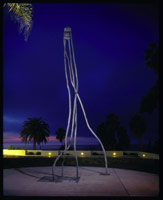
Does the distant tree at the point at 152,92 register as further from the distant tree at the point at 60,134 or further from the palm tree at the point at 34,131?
the distant tree at the point at 60,134

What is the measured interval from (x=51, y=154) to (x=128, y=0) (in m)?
23.1

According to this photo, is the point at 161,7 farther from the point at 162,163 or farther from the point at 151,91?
the point at 151,91

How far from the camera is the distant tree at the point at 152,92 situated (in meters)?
17.5

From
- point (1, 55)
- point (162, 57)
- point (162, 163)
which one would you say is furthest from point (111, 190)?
point (1, 55)

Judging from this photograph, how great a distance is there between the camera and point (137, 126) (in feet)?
144

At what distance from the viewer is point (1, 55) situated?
4.52 m

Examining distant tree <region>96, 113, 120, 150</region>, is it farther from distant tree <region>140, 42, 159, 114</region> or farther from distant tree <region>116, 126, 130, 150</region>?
distant tree <region>140, 42, 159, 114</region>

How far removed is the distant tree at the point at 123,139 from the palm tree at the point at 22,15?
4225 centimetres

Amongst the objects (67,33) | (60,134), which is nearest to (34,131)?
(60,134)

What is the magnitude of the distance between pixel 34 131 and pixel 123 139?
2016 centimetres

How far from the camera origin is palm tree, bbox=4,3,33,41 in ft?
18.7

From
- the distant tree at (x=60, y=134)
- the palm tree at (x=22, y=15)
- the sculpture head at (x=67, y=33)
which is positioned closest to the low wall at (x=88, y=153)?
the sculpture head at (x=67, y=33)

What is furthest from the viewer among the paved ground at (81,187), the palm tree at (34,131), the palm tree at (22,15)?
the palm tree at (34,131)

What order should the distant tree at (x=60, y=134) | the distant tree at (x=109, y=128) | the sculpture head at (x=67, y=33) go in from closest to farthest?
the sculpture head at (x=67, y=33) → the distant tree at (x=109, y=128) → the distant tree at (x=60, y=134)
